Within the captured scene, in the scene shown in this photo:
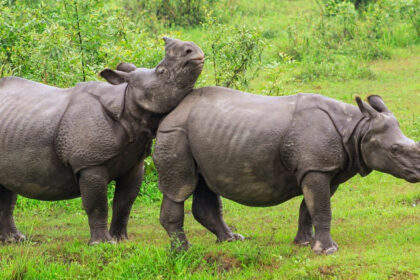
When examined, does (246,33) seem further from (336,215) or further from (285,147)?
(285,147)

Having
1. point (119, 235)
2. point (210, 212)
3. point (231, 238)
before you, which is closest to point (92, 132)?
point (119, 235)

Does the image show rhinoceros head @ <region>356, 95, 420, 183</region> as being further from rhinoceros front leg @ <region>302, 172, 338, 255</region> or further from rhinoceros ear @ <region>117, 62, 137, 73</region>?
rhinoceros ear @ <region>117, 62, 137, 73</region>

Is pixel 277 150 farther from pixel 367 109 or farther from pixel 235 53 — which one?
pixel 235 53

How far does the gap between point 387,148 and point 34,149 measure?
3.73 m

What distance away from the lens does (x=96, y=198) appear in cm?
804

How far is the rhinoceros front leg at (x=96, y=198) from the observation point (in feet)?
26.0

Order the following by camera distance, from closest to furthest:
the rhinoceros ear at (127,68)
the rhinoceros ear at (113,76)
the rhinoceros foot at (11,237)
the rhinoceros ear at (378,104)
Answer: the rhinoceros ear at (378,104) < the rhinoceros ear at (113,76) < the rhinoceros ear at (127,68) < the rhinoceros foot at (11,237)

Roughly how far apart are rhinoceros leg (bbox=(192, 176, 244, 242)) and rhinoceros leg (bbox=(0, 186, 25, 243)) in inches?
90.0

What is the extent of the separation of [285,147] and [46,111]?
2743 millimetres

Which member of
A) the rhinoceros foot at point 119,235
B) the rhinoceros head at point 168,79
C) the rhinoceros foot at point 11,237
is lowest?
the rhinoceros foot at point 11,237

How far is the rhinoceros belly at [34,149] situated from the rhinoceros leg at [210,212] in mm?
1380

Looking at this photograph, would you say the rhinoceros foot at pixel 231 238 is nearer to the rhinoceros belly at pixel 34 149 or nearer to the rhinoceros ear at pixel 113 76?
the rhinoceros belly at pixel 34 149

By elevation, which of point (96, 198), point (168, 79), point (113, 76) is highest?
point (168, 79)

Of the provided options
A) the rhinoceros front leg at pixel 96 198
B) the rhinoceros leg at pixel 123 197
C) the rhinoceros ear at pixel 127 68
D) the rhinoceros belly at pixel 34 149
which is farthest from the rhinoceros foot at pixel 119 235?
the rhinoceros ear at pixel 127 68
